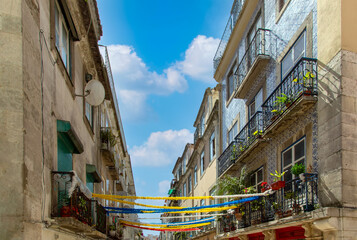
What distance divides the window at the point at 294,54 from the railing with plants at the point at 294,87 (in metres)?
0.53

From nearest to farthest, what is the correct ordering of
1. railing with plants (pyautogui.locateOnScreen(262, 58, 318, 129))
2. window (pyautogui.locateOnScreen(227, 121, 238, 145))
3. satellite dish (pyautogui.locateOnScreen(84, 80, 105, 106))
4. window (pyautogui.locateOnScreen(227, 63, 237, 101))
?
railing with plants (pyautogui.locateOnScreen(262, 58, 318, 129)) < satellite dish (pyautogui.locateOnScreen(84, 80, 105, 106)) < window (pyautogui.locateOnScreen(227, 121, 238, 145)) < window (pyautogui.locateOnScreen(227, 63, 237, 101))

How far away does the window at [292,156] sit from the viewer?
971 centimetres

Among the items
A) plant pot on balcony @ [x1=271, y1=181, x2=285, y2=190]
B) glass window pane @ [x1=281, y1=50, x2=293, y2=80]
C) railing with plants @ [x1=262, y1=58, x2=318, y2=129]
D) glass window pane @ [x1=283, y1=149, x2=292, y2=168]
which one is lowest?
plant pot on balcony @ [x1=271, y1=181, x2=285, y2=190]

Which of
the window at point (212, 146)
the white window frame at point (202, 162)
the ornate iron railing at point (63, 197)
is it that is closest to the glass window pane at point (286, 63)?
the ornate iron railing at point (63, 197)

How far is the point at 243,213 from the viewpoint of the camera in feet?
41.5

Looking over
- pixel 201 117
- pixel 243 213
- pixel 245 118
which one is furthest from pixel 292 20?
pixel 201 117

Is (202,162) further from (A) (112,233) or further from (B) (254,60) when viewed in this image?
(B) (254,60)

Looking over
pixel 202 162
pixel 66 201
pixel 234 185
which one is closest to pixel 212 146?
pixel 202 162

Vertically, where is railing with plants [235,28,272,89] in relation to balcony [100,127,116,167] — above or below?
above

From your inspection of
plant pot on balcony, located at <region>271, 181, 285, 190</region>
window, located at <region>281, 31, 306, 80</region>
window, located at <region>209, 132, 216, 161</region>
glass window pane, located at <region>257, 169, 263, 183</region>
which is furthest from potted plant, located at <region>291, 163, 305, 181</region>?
window, located at <region>209, 132, 216, 161</region>

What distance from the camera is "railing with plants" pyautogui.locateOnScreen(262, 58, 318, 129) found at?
886 cm

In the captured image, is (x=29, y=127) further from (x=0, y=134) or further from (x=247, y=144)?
(x=247, y=144)

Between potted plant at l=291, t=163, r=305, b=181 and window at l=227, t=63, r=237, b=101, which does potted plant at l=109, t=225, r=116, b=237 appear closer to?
window at l=227, t=63, r=237, b=101

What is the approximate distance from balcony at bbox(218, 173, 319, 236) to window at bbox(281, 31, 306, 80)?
3.23 m
